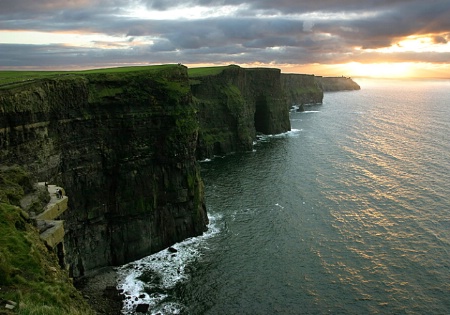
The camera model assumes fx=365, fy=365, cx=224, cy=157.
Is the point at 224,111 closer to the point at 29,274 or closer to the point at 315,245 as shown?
the point at 315,245

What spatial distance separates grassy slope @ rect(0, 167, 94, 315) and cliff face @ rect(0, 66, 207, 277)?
834 inches

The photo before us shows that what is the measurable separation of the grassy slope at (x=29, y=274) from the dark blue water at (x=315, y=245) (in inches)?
992

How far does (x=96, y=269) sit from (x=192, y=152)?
22.6 m

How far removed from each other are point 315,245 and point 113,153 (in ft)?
107

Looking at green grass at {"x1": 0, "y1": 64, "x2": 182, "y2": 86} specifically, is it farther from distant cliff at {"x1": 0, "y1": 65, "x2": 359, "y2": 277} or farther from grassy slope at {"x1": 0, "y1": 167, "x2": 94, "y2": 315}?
grassy slope at {"x1": 0, "y1": 167, "x2": 94, "y2": 315}

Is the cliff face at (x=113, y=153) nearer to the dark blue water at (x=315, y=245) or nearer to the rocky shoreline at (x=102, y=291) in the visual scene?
the rocky shoreline at (x=102, y=291)

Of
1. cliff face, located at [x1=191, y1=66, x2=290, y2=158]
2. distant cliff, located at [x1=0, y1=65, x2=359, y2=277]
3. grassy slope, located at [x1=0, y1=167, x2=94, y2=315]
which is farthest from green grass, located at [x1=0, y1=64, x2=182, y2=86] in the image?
cliff face, located at [x1=191, y1=66, x2=290, y2=158]

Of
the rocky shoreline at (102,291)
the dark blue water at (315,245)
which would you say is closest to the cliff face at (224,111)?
the dark blue water at (315,245)

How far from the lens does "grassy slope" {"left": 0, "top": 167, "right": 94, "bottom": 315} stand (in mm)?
14977

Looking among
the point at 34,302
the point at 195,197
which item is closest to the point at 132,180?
the point at 195,197

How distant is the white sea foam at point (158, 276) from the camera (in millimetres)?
43031

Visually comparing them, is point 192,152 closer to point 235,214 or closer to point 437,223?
point 235,214

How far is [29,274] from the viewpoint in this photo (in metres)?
17.2

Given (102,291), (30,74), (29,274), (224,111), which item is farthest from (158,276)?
(224,111)
